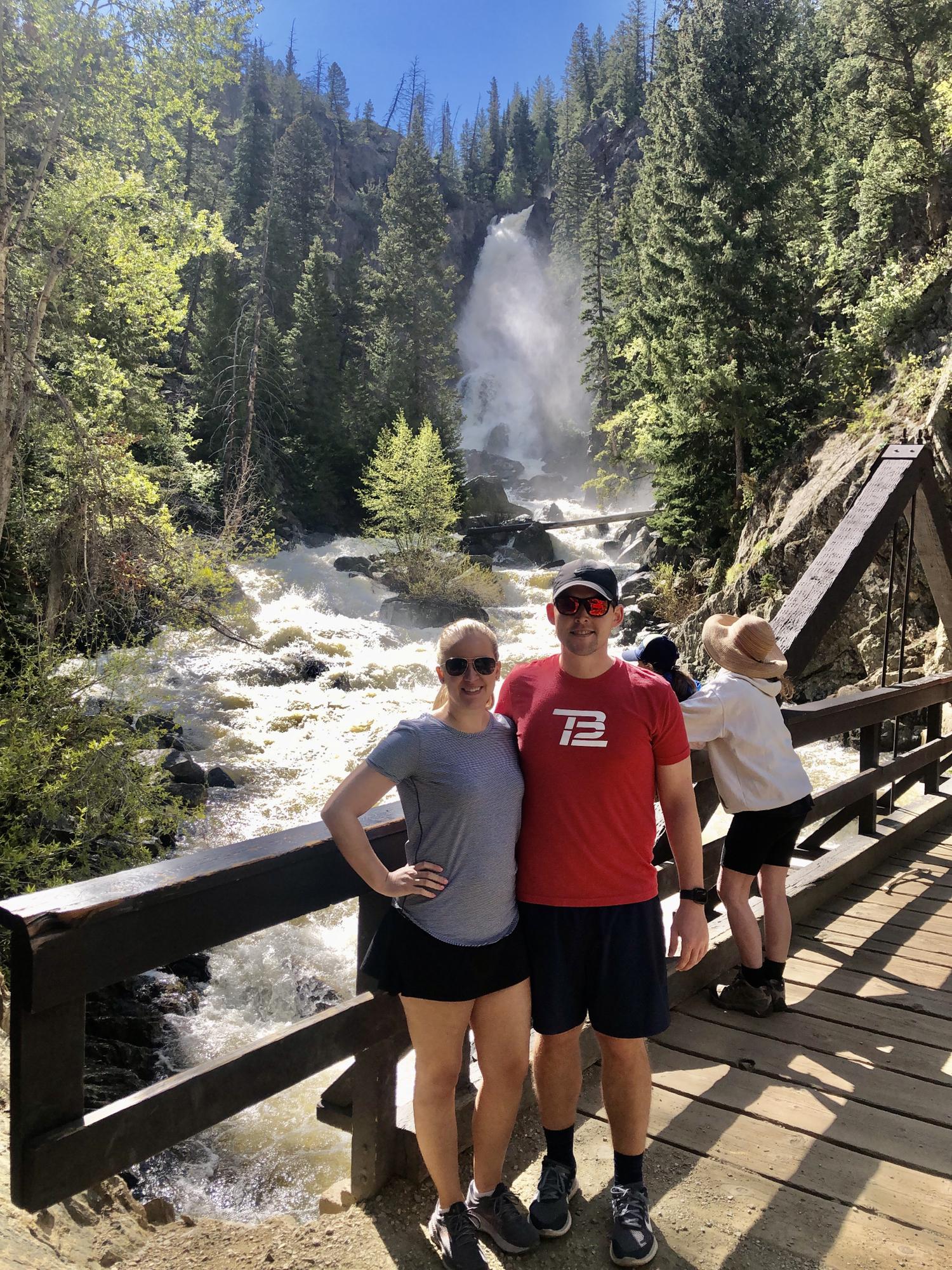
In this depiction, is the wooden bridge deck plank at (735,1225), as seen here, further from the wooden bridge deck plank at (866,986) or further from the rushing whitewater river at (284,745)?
the wooden bridge deck plank at (866,986)

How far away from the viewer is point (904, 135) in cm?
2016

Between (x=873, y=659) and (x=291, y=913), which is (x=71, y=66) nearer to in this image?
(x=291, y=913)

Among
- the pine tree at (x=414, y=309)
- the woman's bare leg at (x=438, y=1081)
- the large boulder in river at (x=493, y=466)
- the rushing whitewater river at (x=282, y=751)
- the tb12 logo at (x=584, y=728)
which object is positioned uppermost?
the pine tree at (x=414, y=309)

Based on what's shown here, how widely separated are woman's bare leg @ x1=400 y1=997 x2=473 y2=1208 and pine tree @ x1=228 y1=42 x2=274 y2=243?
52820mm

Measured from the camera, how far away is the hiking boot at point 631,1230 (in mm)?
2045

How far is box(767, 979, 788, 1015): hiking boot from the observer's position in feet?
11.3

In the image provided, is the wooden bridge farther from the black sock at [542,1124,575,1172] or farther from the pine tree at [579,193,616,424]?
the pine tree at [579,193,616,424]

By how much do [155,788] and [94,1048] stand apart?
3.17 m

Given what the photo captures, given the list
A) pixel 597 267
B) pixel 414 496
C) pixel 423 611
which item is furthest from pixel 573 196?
pixel 423 611

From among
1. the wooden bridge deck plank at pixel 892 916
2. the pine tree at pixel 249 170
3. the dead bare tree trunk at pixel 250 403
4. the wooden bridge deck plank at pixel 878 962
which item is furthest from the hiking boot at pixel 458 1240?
the pine tree at pixel 249 170

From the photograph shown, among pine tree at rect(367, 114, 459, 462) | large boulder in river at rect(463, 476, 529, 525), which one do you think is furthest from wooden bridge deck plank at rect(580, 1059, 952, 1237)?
pine tree at rect(367, 114, 459, 462)

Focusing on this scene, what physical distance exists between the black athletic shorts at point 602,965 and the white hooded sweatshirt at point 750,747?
1248mm

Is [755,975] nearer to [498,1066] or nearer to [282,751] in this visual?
[498,1066]

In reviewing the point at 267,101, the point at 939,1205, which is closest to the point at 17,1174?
the point at 939,1205
